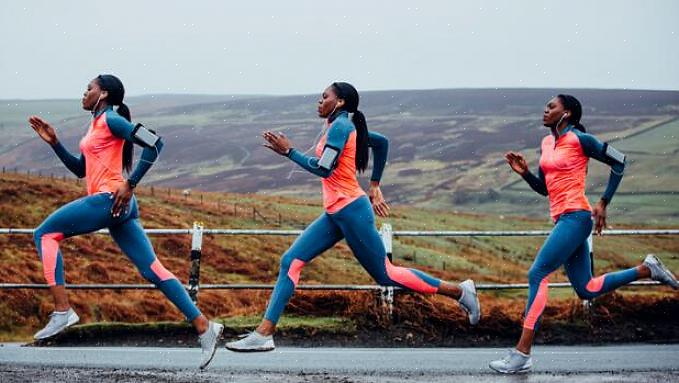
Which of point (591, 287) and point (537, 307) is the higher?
point (591, 287)

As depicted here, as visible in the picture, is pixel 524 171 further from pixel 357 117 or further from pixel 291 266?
pixel 291 266

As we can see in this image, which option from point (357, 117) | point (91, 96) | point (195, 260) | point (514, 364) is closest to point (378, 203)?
point (357, 117)

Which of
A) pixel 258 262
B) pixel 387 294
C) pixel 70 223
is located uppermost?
pixel 70 223

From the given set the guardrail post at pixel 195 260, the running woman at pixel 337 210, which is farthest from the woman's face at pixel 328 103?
the guardrail post at pixel 195 260

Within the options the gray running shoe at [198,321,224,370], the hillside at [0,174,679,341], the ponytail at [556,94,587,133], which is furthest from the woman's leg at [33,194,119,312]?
the hillside at [0,174,679,341]

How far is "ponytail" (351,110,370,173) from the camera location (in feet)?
29.0

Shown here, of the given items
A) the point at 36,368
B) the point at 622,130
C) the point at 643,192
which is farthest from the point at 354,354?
the point at 622,130

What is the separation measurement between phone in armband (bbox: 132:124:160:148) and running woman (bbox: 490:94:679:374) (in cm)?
280

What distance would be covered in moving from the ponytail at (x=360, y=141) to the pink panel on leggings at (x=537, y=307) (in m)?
1.73

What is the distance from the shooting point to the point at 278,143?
27.4ft

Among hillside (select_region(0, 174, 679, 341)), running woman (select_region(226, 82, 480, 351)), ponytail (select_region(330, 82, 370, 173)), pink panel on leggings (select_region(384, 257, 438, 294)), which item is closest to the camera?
running woman (select_region(226, 82, 480, 351))

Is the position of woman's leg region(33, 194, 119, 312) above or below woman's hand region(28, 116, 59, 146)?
below

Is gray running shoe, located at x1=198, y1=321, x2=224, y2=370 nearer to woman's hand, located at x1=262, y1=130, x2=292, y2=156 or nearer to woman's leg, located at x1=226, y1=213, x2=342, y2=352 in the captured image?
woman's leg, located at x1=226, y1=213, x2=342, y2=352

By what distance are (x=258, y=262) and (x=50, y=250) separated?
31.5 metres
